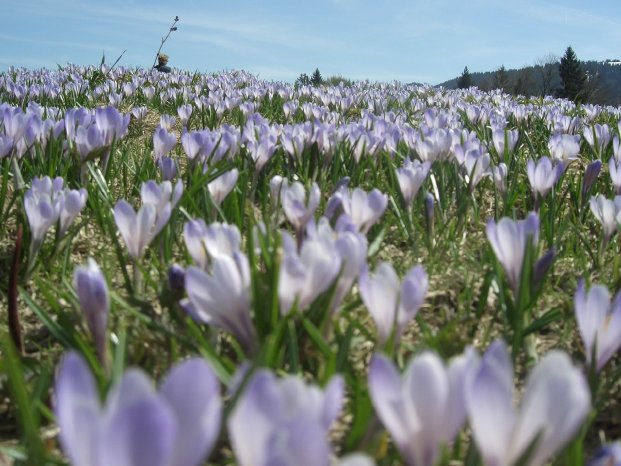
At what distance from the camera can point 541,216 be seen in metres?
2.12

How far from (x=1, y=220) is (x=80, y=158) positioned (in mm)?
470

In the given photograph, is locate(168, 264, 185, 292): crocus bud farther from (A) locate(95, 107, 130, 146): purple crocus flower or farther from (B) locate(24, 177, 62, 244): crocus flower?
(A) locate(95, 107, 130, 146): purple crocus flower

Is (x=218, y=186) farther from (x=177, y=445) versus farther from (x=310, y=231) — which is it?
(x=177, y=445)

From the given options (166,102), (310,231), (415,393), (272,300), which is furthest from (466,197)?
(166,102)

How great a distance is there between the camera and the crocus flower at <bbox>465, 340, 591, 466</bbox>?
0.58 metres

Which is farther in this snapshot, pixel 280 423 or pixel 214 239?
pixel 214 239

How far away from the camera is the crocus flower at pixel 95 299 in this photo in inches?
42.0

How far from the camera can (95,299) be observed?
107cm

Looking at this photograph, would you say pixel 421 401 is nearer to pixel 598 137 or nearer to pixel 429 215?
pixel 429 215

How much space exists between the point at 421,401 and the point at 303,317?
16.0 inches

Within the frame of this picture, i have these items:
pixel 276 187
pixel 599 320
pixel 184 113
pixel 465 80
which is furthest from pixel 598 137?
pixel 465 80

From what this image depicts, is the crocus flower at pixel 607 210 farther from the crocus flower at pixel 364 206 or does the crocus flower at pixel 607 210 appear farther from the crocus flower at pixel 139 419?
the crocus flower at pixel 139 419

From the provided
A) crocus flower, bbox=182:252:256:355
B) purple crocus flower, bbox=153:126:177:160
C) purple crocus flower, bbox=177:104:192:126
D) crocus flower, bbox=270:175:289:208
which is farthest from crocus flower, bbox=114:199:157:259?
purple crocus flower, bbox=177:104:192:126

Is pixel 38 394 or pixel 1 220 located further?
pixel 1 220
